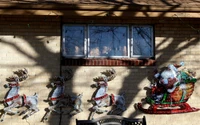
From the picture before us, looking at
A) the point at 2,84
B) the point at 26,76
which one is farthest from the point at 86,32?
the point at 2,84

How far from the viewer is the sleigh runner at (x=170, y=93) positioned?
25.6ft

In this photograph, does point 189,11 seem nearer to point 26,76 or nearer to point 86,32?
point 86,32

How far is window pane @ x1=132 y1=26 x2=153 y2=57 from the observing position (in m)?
8.05

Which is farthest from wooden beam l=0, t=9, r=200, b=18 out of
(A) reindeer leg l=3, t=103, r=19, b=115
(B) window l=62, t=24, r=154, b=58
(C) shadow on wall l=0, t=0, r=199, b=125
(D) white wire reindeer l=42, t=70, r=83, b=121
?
(A) reindeer leg l=3, t=103, r=19, b=115

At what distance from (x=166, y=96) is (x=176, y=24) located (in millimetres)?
1747

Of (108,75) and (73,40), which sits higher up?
(73,40)

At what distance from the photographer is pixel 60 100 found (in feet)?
24.9

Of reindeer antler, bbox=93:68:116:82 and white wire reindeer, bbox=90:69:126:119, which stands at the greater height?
reindeer antler, bbox=93:68:116:82

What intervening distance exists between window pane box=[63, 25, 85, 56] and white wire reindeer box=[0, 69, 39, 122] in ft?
3.69

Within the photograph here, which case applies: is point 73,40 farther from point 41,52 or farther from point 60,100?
point 60,100

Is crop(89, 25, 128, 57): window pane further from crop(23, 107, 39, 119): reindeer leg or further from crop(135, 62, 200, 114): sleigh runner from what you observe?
crop(23, 107, 39, 119): reindeer leg

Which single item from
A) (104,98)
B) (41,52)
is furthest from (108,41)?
(41,52)

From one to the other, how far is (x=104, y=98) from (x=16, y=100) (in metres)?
1.96

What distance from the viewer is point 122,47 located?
8023mm
